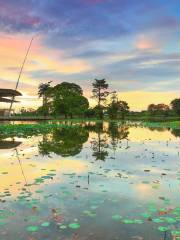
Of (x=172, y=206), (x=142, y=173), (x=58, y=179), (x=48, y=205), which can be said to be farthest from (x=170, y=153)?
(x=48, y=205)

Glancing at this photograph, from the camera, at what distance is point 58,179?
9.61 metres

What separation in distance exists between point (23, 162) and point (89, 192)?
16.1ft

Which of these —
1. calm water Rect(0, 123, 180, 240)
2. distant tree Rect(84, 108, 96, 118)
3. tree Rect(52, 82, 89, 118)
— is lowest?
calm water Rect(0, 123, 180, 240)

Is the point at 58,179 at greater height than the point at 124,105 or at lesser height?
A: lesser

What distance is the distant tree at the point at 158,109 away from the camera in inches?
3727

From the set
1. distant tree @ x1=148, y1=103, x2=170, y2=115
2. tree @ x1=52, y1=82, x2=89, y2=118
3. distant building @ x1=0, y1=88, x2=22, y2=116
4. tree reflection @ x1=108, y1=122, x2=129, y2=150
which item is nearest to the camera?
tree reflection @ x1=108, y1=122, x2=129, y2=150

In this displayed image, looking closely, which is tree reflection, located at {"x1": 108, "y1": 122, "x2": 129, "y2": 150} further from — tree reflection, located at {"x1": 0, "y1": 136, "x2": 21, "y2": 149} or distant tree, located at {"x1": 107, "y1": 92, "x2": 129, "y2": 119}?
distant tree, located at {"x1": 107, "y1": 92, "x2": 129, "y2": 119}

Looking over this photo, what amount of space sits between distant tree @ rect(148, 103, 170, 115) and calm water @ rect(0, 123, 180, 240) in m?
83.0

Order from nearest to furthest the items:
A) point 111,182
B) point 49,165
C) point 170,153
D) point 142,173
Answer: point 111,182 < point 142,173 < point 49,165 < point 170,153

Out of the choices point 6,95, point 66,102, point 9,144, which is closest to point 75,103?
point 66,102

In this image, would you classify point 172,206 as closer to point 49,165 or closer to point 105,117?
point 49,165

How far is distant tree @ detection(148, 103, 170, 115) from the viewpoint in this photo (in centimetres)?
9468

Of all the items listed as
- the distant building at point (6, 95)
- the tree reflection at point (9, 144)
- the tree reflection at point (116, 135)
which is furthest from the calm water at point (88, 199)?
the distant building at point (6, 95)

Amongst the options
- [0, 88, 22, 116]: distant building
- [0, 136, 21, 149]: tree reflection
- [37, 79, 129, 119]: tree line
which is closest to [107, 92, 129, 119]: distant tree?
[37, 79, 129, 119]: tree line
